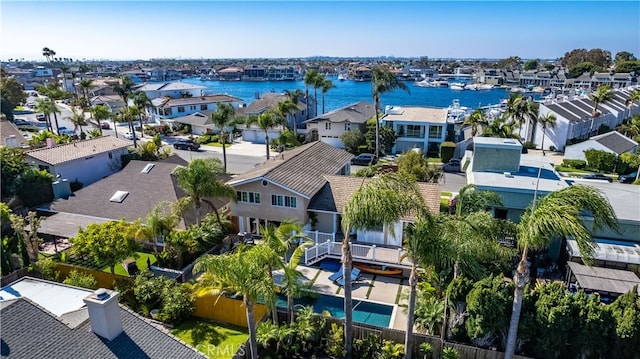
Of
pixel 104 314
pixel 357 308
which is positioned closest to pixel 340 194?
pixel 357 308

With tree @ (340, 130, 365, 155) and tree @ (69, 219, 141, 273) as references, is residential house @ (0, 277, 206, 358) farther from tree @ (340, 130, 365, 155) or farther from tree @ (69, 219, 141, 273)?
tree @ (340, 130, 365, 155)

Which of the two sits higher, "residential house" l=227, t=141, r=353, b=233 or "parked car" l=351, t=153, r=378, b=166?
"residential house" l=227, t=141, r=353, b=233

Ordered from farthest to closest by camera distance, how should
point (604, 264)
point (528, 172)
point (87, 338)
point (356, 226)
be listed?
point (528, 172)
point (604, 264)
point (356, 226)
point (87, 338)

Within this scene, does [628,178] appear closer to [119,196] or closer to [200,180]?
[200,180]

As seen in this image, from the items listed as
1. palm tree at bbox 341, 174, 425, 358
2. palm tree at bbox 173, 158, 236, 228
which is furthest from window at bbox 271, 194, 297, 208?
palm tree at bbox 341, 174, 425, 358

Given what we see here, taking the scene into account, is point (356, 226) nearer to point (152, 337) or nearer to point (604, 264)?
point (152, 337)

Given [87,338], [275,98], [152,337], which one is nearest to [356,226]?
[152,337]
